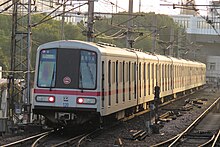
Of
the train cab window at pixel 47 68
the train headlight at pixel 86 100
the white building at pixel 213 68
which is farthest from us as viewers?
the white building at pixel 213 68

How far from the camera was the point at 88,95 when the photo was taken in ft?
48.6

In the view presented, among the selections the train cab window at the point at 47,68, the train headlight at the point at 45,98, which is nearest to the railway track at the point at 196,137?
the train headlight at the point at 45,98

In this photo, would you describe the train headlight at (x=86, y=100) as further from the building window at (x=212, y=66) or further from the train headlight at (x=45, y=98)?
the building window at (x=212, y=66)

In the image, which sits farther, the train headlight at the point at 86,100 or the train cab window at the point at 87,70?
the train cab window at the point at 87,70

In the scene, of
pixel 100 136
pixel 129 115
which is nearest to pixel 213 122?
pixel 129 115

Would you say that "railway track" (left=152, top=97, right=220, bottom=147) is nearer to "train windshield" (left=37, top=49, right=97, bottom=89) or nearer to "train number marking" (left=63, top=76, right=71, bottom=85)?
"train windshield" (left=37, top=49, right=97, bottom=89)

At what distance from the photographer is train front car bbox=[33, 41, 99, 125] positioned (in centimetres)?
1482

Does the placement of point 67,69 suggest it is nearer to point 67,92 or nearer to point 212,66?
point 67,92

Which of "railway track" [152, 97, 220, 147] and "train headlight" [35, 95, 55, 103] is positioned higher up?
"train headlight" [35, 95, 55, 103]

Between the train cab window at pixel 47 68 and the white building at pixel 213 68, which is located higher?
the train cab window at pixel 47 68

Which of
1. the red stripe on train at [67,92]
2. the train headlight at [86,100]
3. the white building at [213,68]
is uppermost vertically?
the red stripe on train at [67,92]

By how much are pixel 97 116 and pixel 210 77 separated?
79.4 metres

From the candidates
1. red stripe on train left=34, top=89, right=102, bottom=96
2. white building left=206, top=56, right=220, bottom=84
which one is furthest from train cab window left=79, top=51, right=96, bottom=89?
white building left=206, top=56, right=220, bottom=84

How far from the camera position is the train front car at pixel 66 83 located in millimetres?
14820
